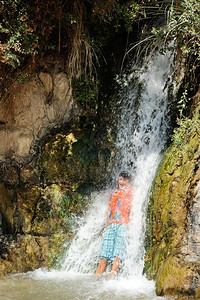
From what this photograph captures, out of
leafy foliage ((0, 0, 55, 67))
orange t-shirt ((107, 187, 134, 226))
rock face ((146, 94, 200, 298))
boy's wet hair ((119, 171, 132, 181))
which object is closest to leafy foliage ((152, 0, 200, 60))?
rock face ((146, 94, 200, 298))

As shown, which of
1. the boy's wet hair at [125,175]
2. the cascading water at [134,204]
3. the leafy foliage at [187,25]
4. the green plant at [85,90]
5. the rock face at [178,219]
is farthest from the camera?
the green plant at [85,90]

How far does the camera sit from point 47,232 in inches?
221

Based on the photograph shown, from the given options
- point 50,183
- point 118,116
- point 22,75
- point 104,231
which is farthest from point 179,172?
point 22,75

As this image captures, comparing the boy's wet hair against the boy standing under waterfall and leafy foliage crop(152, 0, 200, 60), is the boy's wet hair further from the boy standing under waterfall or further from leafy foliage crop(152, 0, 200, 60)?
leafy foliage crop(152, 0, 200, 60)

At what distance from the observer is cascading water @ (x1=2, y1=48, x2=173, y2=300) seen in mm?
4027

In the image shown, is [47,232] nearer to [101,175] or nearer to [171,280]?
[101,175]

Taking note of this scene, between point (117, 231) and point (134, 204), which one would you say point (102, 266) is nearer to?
point (117, 231)

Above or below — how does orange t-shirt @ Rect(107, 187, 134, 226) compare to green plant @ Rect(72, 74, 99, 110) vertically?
below

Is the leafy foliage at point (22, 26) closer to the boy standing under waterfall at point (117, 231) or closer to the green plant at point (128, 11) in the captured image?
the green plant at point (128, 11)

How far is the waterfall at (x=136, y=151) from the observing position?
488 cm

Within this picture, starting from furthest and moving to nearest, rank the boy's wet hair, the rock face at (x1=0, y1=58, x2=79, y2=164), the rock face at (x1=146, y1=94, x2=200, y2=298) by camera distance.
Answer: the rock face at (x1=0, y1=58, x2=79, y2=164), the boy's wet hair, the rock face at (x1=146, y1=94, x2=200, y2=298)

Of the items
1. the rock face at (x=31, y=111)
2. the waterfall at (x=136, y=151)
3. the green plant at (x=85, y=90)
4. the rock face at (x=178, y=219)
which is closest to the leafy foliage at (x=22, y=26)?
the rock face at (x=31, y=111)

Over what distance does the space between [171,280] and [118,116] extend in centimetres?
321

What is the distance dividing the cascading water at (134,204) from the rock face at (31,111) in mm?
1092
